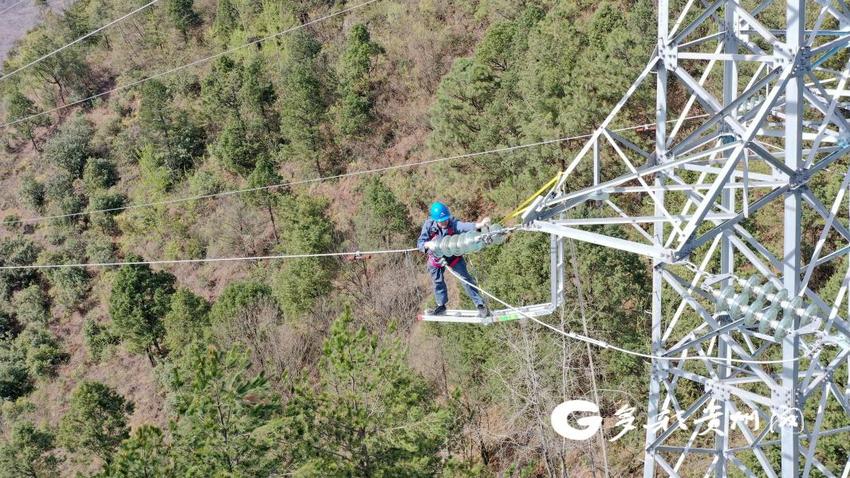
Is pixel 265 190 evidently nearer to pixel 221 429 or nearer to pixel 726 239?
pixel 221 429

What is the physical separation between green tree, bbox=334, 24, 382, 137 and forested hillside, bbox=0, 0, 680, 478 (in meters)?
0.22

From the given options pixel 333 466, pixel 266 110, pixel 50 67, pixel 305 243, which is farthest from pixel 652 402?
pixel 50 67

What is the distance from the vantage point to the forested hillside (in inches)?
690

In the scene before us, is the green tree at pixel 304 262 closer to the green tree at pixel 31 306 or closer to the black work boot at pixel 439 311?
the green tree at pixel 31 306

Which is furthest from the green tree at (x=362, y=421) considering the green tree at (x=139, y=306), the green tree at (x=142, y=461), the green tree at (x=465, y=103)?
the green tree at (x=139, y=306)

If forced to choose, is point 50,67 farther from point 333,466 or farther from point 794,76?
point 794,76

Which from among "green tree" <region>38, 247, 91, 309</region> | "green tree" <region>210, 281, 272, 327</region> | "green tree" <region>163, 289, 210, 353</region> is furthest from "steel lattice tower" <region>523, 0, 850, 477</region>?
"green tree" <region>38, 247, 91, 309</region>

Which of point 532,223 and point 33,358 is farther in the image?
point 33,358

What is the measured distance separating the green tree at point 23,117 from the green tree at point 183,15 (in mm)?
13968

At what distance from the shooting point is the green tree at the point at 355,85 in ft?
154

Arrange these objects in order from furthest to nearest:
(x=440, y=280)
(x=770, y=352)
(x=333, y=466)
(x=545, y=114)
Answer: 1. (x=545, y=114)
2. (x=770, y=352)
3. (x=333, y=466)
4. (x=440, y=280)

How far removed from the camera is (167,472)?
1509 centimetres

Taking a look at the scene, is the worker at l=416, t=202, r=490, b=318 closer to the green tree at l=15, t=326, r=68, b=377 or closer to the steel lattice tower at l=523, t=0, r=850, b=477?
the steel lattice tower at l=523, t=0, r=850, b=477

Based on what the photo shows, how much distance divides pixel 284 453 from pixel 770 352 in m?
11.7
